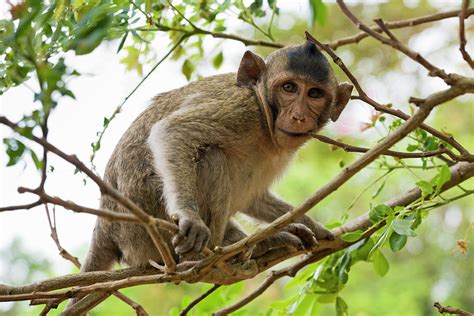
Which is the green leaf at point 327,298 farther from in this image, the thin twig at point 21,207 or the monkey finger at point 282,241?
the thin twig at point 21,207

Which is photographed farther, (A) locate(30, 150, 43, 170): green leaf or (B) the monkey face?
(B) the monkey face

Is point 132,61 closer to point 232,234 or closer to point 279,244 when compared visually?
point 232,234

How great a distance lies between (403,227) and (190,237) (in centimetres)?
102

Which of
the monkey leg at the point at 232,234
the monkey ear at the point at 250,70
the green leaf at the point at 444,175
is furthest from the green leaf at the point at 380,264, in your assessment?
the monkey ear at the point at 250,70

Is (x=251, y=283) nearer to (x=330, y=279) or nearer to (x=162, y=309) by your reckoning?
(x=162, y=309)

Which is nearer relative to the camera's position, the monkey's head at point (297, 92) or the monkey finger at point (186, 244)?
the monkey finger at point (186, 244)

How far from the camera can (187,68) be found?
4887mm

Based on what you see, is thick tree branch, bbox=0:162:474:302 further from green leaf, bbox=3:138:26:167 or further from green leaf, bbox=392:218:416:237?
green leaf, bbox=3:138:26:167

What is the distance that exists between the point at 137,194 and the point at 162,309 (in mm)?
10909

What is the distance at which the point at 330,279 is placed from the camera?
427cm

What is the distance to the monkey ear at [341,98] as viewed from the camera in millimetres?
4582

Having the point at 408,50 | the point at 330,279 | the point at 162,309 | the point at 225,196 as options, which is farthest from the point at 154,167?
the point at 162,309

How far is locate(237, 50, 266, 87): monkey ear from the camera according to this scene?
15.1ft

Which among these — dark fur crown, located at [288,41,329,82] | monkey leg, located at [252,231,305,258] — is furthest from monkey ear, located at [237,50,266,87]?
monkey leg, located at [252,231,305,258]
